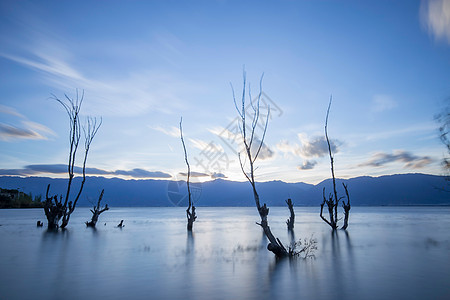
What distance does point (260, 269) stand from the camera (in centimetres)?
1170

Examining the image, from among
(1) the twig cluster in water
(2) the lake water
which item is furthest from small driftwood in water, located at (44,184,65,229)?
(1) the twig cluster in water

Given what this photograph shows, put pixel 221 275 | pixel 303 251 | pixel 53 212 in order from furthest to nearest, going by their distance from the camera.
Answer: pixel 53 212, pixel 303 251, pixel 221 275

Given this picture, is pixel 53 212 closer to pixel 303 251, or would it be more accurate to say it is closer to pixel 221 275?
pixel 221 275

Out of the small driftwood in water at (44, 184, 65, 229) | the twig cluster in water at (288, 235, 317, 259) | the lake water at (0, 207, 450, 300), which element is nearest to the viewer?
the lake water at (0, 207, 450, 300)

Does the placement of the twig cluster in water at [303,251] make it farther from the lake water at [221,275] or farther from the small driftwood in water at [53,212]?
the small driftwood in water at [53,212]

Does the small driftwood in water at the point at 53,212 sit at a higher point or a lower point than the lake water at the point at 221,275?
higher

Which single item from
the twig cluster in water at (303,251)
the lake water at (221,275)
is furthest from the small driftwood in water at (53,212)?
the twig cluster in water at (303,251)

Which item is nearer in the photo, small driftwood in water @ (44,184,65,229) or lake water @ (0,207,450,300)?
lake water @ (0,207,450,300)

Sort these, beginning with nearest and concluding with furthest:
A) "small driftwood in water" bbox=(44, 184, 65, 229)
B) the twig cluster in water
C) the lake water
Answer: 1. the lake water
2. the twig cluster in water
3. "small driftwood in water" bbox=(44, 184, 65, 229)

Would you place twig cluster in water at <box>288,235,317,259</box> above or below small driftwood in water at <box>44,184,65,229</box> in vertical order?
below

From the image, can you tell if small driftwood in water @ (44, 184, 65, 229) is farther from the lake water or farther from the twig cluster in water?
the twig cluster in water

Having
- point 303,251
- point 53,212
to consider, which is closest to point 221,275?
point 303,251

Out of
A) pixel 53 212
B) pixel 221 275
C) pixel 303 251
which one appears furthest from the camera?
pixel 53 212

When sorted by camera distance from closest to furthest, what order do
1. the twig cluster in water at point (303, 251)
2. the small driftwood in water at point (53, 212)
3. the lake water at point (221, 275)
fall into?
1. the lake water at point (221, 275)
2. the twig cluster in water at point (303, 251)
3. the small driftwood in water at point (53, 212)
